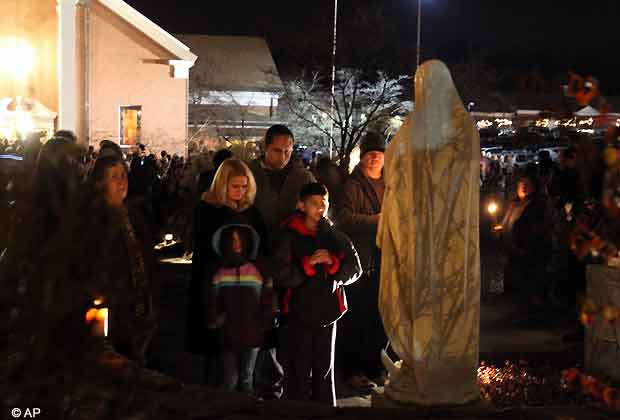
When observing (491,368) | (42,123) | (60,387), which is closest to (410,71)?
(42,123)

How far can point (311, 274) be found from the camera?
6855 millimetres

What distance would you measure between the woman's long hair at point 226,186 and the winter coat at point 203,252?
0.13 ft

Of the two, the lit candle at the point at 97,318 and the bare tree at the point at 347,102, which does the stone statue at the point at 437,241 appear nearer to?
the lit candle at the point at 97,318

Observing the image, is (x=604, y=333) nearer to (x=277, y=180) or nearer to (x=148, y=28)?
(x=277, y=180)

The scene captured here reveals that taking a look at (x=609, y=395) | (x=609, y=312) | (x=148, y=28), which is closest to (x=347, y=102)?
(x=148, y=28)

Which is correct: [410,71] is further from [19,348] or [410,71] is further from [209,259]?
[19,348]

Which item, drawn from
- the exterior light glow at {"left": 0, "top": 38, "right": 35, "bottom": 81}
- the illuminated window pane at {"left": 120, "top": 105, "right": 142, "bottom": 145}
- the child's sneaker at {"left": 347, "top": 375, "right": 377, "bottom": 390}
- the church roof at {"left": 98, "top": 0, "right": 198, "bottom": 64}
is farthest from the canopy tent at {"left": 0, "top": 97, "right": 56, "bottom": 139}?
the child's sneaker at {"left": 347, "top": 375, "right": 377, "bottom": 390}

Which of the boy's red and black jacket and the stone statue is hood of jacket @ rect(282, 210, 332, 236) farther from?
the stone statue

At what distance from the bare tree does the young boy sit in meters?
26.8

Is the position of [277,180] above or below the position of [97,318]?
above

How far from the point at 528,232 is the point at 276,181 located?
13.6 feet

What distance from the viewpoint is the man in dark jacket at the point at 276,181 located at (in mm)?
7773

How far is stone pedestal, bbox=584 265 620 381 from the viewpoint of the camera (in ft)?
25.4

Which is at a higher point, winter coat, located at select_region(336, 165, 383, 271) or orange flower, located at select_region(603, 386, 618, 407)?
winter coat, located at select_region(336, 165, 383, 271)
